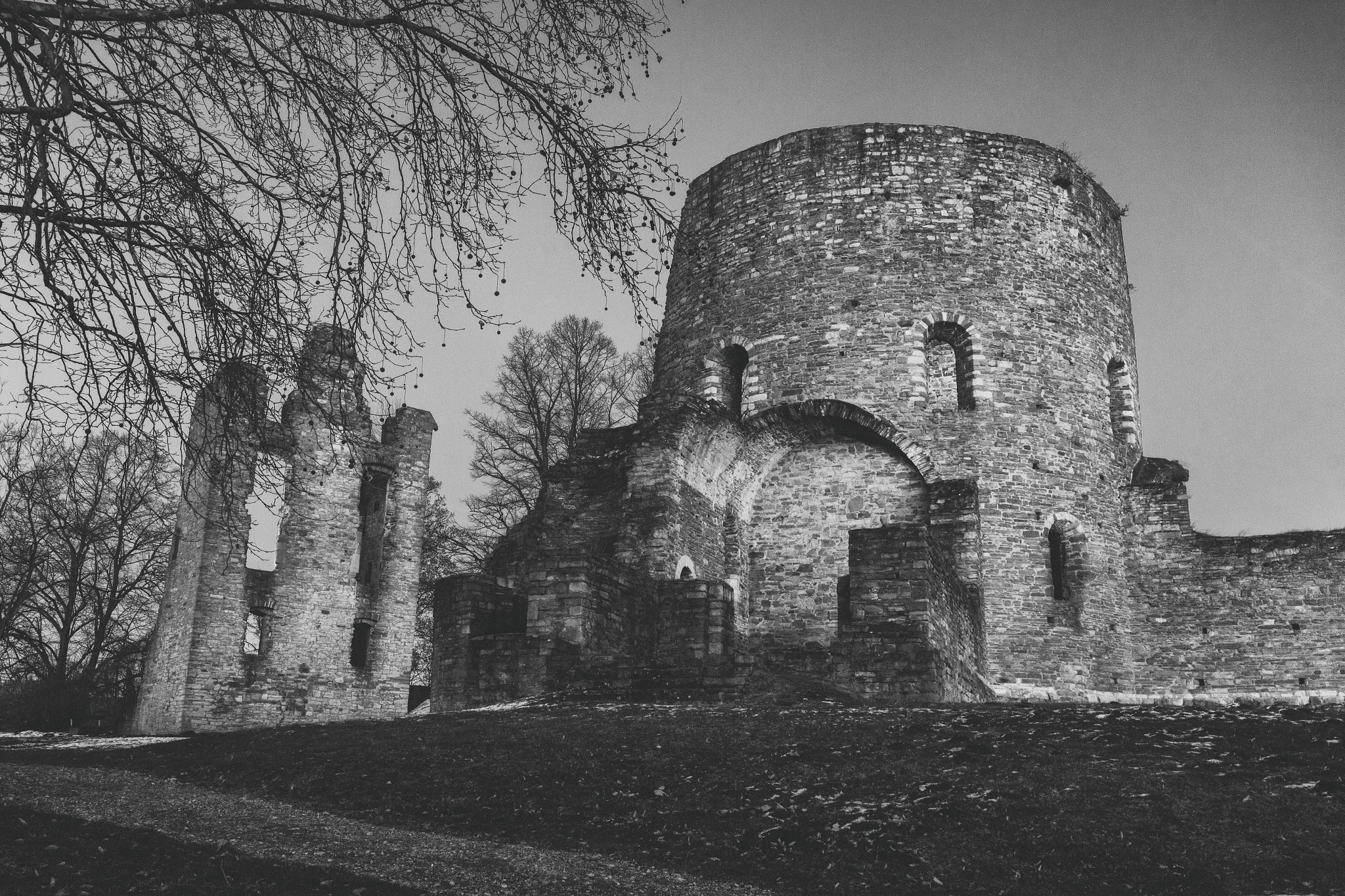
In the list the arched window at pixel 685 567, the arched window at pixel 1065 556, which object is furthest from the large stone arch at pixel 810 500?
the arched window at pixel 1065 556

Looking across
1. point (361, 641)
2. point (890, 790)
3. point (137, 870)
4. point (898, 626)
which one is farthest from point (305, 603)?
point (137, 870)

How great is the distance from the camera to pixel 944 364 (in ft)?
61.5

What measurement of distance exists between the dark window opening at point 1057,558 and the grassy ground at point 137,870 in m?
14.0

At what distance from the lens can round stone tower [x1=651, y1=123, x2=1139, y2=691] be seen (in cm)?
1758

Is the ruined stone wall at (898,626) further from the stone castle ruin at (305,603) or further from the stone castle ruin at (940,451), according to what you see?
the stone castle ruin at (305,603)

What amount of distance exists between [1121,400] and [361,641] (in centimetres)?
1612

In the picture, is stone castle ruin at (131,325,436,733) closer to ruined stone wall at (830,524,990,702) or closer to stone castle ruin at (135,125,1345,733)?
stone castle ruin at (135,125,1345,733)

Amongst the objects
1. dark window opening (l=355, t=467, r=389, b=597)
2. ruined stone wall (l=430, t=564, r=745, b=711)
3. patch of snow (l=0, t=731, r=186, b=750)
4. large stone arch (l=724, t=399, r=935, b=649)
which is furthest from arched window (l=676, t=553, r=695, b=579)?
dark window opening (l=355, t=467, r=389, b=597)

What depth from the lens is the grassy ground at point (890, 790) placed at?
604cm

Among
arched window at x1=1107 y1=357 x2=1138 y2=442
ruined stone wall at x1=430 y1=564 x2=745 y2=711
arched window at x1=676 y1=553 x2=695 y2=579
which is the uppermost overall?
arched window at x1=1107 y1=357 x2=1138 y2=442

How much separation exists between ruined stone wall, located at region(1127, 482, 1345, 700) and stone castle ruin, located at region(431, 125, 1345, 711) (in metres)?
0.03

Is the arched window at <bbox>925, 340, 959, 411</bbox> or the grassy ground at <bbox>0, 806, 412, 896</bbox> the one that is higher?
the arched window at <bbox>925, 340, 959, 411</bbox>

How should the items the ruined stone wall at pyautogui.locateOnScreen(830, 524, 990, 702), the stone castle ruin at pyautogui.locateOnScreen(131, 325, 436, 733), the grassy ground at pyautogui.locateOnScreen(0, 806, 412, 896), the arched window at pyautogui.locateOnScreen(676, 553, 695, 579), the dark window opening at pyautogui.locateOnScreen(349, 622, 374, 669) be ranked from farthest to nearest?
1. the dark window opening at pyautogui.locateOnScreen(349, 622, 374, 669)
2. the stone castle ruin at pyautogui.locateOnScreen(131, 325, 436, 733)
3. the arched window at pyautogui.locateOnScreen(676, 553, 695, 579)
4. the ruined stone wall at pyautogui.locateOnScreen(830, 524, 990, 702)
5. the grassy ground at pyautogui.locateOnScreen(0, 806, 412, 896)

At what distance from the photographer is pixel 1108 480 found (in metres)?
18.7
